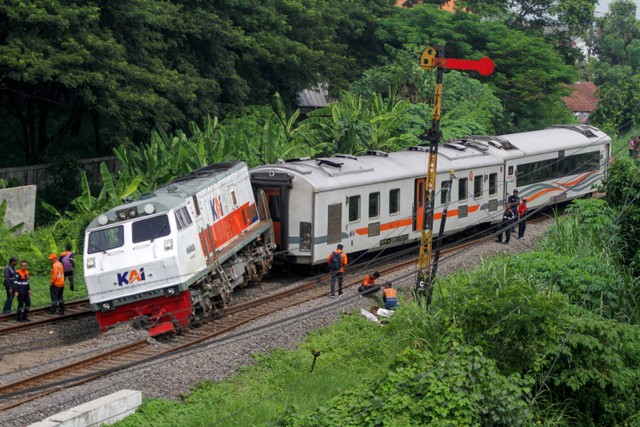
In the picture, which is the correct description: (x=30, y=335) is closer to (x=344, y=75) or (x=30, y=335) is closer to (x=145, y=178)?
(x=145, y=178)

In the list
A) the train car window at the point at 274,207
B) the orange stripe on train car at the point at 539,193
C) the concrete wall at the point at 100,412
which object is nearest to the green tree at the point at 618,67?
the orange stripe on train car at the point at 539,193

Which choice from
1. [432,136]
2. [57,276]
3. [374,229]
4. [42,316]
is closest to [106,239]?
[57,276]

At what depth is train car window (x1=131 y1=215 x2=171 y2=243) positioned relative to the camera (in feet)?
60.3

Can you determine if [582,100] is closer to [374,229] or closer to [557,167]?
[557,167]

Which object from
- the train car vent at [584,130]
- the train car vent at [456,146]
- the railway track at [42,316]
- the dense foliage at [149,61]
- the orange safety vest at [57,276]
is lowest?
the railway track at [42,316]

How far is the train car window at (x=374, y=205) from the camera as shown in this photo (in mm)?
A: 24859

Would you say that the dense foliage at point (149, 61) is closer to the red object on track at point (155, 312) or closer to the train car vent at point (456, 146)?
the train car vent at point (456, 146)

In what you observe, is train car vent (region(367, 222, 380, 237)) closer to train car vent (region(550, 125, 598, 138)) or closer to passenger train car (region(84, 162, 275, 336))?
passenger train car (region(84, 162, 275, 336))

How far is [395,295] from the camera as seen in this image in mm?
20969

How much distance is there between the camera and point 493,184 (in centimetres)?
2958

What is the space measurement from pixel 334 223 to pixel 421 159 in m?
4.90

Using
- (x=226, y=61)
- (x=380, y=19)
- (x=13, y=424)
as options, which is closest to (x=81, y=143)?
(x=226, y=61)

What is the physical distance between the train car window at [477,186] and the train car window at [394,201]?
387 cm

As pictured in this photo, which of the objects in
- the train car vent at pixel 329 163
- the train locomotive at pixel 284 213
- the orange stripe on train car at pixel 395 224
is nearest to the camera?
the train locomotive at pixel 284 213
